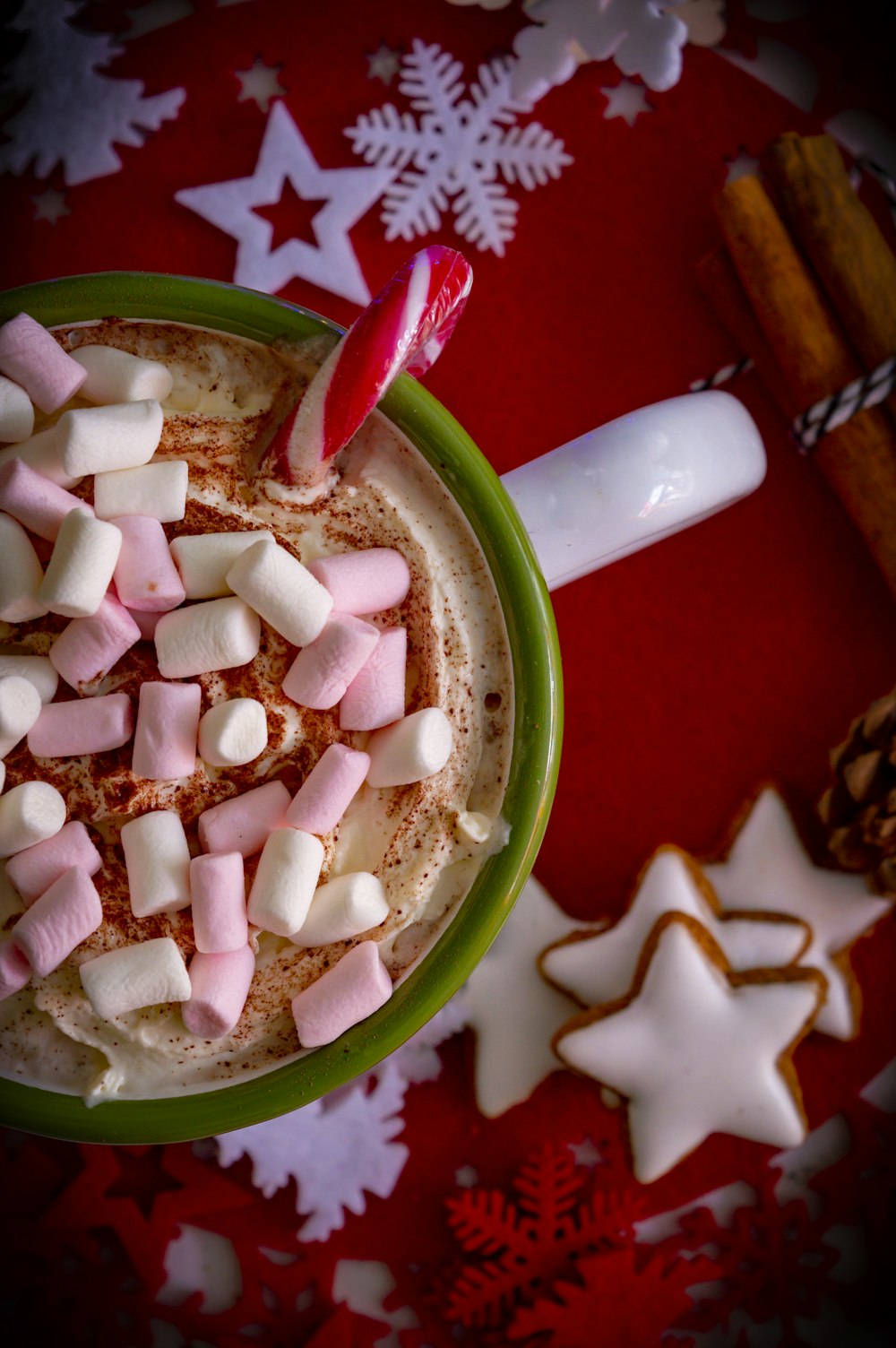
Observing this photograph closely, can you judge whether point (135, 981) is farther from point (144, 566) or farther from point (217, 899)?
point (144, 566)

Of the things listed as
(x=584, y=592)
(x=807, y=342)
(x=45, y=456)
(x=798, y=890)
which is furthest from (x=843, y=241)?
(x=45, y=456)

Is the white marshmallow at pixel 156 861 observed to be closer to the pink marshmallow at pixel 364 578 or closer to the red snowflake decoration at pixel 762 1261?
the pink marshmallow at pixel 364 578

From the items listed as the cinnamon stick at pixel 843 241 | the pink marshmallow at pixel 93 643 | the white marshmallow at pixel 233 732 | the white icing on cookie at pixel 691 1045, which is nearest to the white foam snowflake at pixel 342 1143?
the white icing on cookie at pixel 691 1045

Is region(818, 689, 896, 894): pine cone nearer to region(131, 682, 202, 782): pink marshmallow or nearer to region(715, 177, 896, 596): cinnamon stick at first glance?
region(715, 177, 896, 596): cinnamon stick

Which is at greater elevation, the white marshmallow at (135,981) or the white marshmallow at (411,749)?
the white marshmallow at (411,749)

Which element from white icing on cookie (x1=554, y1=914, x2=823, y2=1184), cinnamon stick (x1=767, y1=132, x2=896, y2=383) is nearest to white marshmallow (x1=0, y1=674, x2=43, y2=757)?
white icing on cookie (x1=554, y1=914, x2=823, y2=1184)
